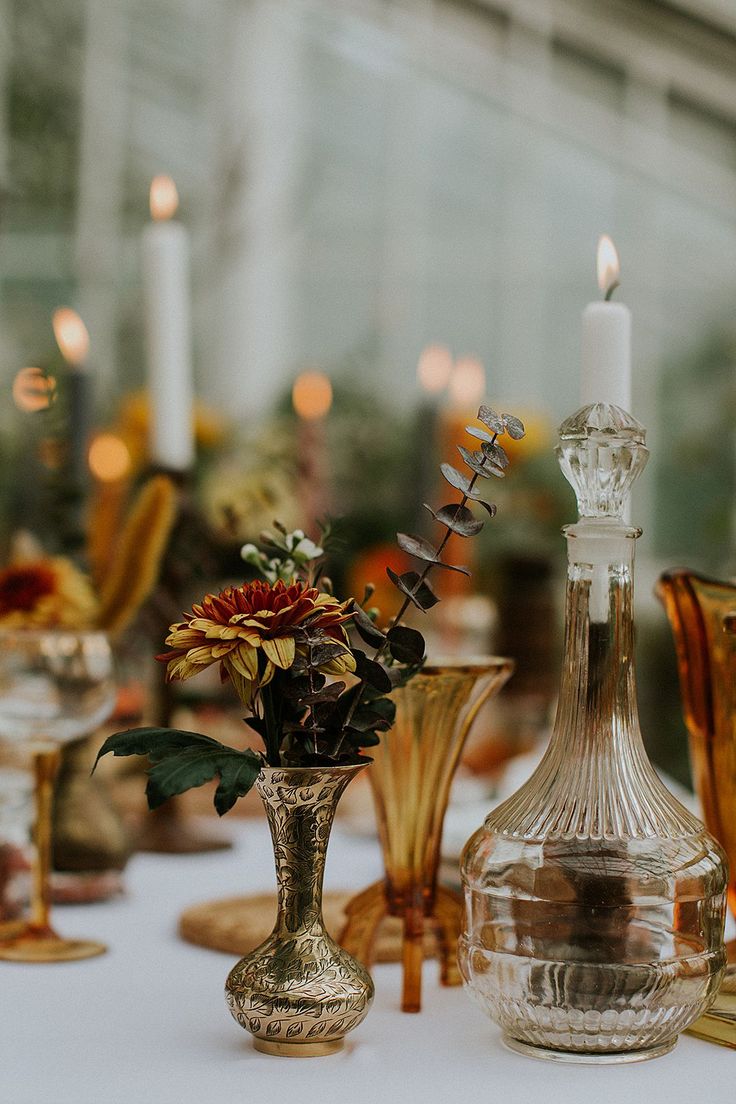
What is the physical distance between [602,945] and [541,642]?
135cm

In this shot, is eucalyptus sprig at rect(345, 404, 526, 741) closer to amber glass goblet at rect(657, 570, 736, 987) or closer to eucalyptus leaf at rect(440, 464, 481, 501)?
eucalyptus leaf at rect(440, 464, 481, 501)

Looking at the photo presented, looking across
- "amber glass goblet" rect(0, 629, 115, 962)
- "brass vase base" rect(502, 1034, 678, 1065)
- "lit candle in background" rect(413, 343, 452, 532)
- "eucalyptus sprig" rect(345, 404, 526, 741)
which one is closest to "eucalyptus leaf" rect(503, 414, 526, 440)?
"eucalyptus sprig" rect(345, 404, 526, 741)

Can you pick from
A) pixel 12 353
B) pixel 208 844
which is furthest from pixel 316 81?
pixel 208 844

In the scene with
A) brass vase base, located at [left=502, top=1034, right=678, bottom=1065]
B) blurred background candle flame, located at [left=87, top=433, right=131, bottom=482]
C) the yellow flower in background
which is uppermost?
blurred background candle flame, located at [left=87, top=433, right=131, bottom=482]

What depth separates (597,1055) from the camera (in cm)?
55

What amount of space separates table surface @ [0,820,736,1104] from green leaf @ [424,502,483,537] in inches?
9.3

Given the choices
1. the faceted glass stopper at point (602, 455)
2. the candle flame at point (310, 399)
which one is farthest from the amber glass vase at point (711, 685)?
the candle flame at point (310, 399)

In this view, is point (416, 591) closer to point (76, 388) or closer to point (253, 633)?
point (253, 633)

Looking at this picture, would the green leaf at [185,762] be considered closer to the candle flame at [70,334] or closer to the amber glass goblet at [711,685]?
the amber glass goblet at [711,685]

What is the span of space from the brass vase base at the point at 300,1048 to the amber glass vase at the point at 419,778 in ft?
0.28

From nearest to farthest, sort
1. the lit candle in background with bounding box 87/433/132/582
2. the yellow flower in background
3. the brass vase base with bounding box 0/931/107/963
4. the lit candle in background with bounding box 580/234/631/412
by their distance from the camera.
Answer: the lit candle in background with bounding box 580/234/631/412
the brass vase base with bounding box 0/931/107/963
the yellow flower in background
the lit candle in background with bounding box 87/433/132/582

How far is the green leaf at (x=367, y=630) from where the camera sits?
22.5 inches

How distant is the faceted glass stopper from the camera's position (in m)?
0.57

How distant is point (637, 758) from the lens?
0.58 m
